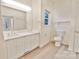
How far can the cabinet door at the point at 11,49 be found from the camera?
9.02 ft

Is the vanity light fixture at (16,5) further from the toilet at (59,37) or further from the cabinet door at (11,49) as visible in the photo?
the toilet at (59,37)

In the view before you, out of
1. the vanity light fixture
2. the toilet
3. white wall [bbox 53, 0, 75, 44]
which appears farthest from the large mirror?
white wall [bbox 53, 0, 75, 44]

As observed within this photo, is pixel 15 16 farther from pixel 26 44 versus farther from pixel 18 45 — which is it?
pixel 18 45

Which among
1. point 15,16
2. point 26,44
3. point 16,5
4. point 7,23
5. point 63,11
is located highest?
point 63,11

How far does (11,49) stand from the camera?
9.46 ft

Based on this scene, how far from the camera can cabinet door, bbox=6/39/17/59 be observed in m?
2.75

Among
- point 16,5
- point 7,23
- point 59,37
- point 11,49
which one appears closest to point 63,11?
point 59,37

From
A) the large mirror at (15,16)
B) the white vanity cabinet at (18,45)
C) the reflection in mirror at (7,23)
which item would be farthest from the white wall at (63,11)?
the reflection in mirror at (7,23)

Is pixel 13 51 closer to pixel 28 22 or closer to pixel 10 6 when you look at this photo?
pixel 10 6

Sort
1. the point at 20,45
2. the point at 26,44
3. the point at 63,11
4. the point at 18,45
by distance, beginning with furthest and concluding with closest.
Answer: the point at 63,11 < the point at 26,44 < the point at 20,45 < the point at 18,45

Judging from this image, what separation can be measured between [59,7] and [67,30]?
149 centimetres

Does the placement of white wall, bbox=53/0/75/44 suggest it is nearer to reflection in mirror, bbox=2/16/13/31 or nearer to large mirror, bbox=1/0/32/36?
large mirror, bbox=1/0/32/36

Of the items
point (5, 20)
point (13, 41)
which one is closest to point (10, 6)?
point (5, 20)

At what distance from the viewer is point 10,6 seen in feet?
11.8
